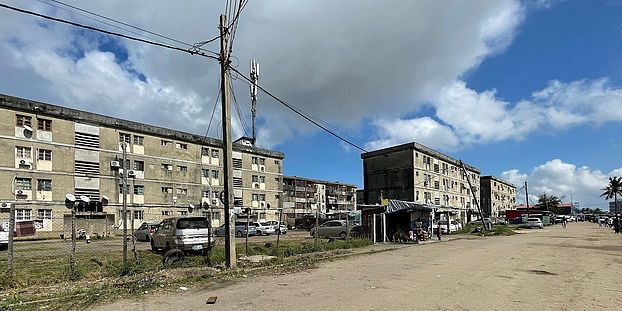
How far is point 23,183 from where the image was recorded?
38594 millimetres

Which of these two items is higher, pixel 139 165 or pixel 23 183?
pixel 139 165

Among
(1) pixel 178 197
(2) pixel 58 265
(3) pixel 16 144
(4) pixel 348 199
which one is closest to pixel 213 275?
(2) pixel 58 265

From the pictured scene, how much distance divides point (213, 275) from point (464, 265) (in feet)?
26.5

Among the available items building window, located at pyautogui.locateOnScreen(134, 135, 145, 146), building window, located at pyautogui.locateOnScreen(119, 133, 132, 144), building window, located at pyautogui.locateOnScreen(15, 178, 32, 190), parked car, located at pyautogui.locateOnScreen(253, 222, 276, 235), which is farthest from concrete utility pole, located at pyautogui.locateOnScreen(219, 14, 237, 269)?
building window, located at pyautogui.locateOnScreen(134, 135, 145, 146)

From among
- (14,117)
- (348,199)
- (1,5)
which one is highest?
(14,117)

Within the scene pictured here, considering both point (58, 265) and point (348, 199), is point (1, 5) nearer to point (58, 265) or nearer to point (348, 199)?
point (58, 265)

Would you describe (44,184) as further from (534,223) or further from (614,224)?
(534,223)

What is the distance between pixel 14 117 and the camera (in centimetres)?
3828

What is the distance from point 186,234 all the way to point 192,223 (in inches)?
23.1

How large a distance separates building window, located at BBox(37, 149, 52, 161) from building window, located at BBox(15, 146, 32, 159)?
2.57 feet

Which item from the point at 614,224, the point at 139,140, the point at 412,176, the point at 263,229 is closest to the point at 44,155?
the point at 139,140

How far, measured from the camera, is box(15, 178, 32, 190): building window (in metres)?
38.2

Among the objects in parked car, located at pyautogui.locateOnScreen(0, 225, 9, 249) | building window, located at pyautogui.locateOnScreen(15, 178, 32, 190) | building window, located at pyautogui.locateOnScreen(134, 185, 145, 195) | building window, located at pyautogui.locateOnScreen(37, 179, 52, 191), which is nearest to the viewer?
parked car, located at pyautogui.locateOnScreen(0, 225, 9, 249)

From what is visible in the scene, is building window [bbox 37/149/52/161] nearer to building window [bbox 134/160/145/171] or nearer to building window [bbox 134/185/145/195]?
building window [bbox 134/160/145/171]
